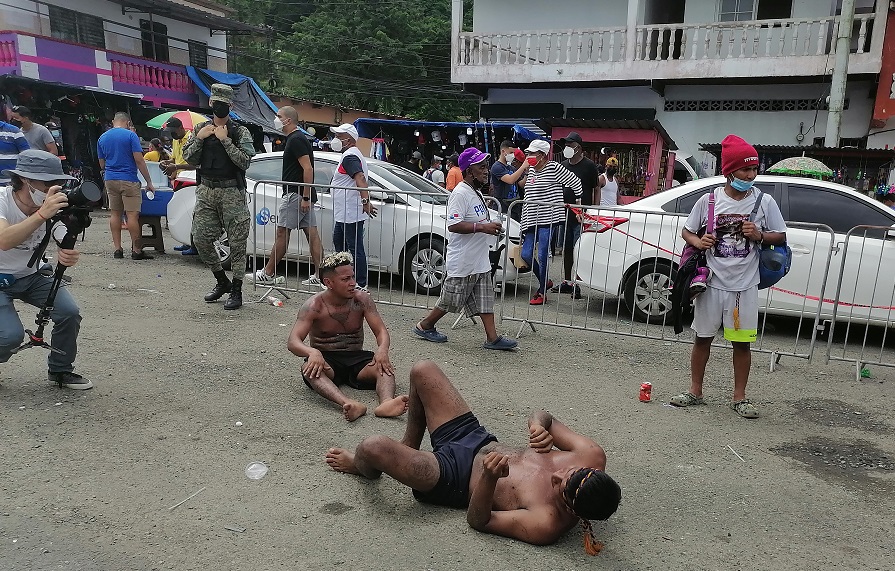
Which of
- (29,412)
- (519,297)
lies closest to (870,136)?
(519,297)

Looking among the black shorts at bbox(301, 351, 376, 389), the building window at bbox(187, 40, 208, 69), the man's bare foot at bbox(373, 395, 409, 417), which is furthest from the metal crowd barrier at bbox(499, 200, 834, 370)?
the building window at bbox(187, 40, 208, 69)

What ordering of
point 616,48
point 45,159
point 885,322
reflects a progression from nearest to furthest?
point 45,159
point 885,322
point 616,48

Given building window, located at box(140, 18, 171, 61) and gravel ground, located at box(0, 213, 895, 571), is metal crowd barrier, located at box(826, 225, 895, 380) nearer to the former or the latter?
gravel ground, located at box(0, 213, 895, 571)

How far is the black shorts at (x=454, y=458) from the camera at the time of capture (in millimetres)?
3180

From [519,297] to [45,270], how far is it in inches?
208

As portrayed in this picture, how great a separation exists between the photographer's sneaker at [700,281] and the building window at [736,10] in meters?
15.4

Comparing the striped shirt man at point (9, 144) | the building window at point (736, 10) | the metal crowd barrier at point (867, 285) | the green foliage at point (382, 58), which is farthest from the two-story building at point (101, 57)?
the metal crowd barrier at point (867, 285)

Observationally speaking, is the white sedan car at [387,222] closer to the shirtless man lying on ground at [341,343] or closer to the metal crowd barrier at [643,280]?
the metal crowd barrier at [643,280]

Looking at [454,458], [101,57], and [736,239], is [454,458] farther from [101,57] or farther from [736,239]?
[101,57]

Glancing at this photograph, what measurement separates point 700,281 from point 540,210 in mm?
3473

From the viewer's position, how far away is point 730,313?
15.4 ft

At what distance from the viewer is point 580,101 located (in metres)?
19.1

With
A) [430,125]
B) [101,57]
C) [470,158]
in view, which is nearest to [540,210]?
[470,158]

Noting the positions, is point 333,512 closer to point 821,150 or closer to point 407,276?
point 407,276
